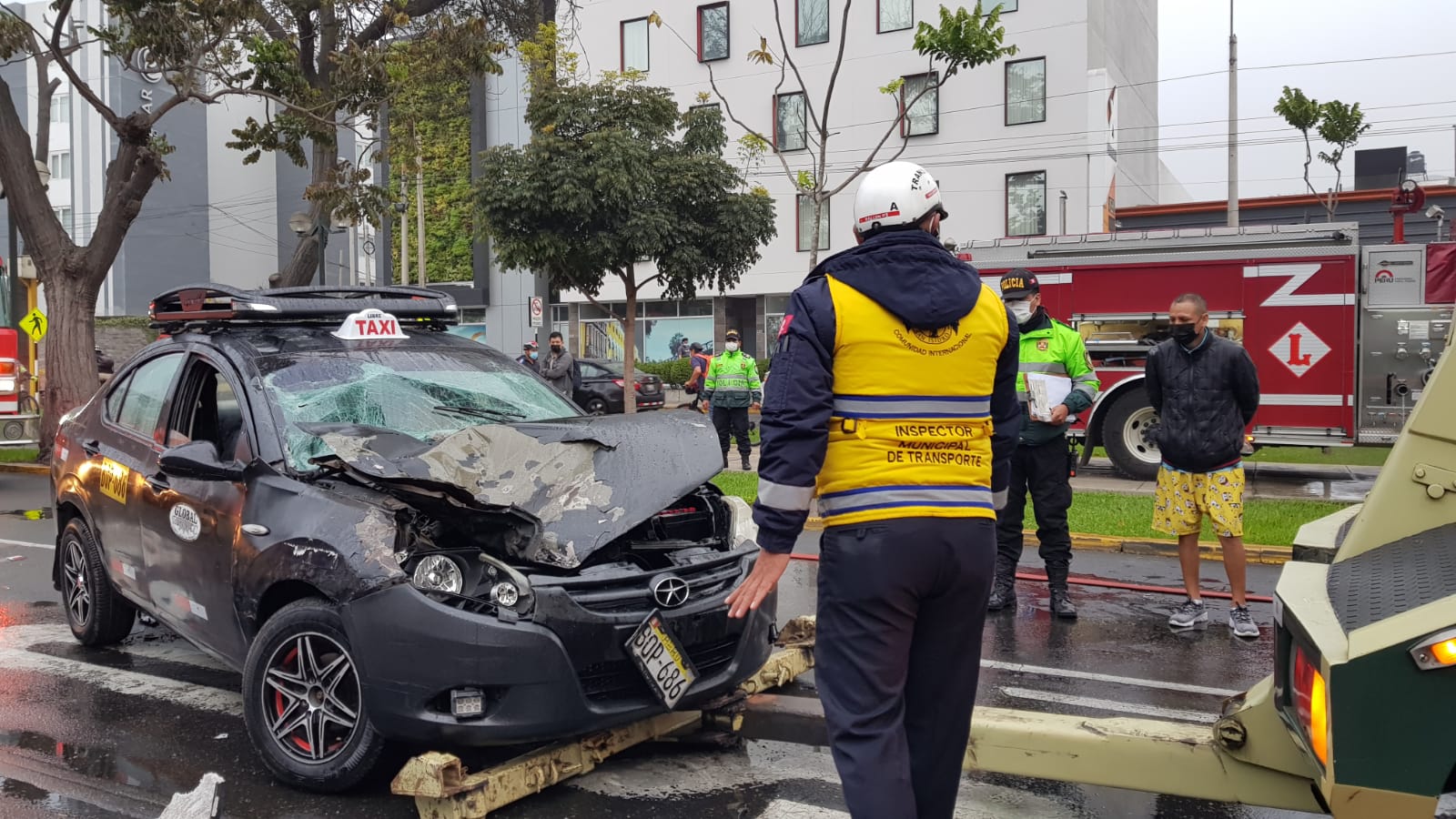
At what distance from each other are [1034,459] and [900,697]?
3.88 meters

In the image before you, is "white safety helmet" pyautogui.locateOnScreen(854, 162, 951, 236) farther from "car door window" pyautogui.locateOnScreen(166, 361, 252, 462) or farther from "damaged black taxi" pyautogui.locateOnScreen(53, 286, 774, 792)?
"car door window" pyautogui.locateOnScreen(166, 361, 252, 462)

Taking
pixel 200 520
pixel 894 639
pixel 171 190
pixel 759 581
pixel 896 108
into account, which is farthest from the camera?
pixel 171 190

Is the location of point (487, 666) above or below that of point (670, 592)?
below

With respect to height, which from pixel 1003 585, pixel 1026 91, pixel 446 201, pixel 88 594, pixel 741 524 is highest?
pixel 1026 91

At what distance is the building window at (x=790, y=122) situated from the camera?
31.8m

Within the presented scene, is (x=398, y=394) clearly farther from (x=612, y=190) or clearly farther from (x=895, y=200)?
(x=612, y=190)

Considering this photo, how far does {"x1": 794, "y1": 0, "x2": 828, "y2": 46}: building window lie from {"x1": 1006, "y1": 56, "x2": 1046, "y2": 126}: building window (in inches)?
220

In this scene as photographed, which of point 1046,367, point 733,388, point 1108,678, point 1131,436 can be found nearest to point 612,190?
point 733,388

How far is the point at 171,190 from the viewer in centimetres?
4662

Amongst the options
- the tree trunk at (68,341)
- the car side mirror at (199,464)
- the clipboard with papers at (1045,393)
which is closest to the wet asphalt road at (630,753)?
the car side mirror at (199,464)

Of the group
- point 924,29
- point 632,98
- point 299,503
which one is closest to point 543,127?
point 632,98

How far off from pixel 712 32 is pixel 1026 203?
1112 centimetres

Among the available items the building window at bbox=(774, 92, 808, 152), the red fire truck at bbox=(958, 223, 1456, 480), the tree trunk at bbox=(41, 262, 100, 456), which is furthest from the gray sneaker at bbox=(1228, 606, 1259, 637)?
the building window at bbox=(774, 92, 808, 152)

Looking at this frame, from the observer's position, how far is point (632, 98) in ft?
70.3
